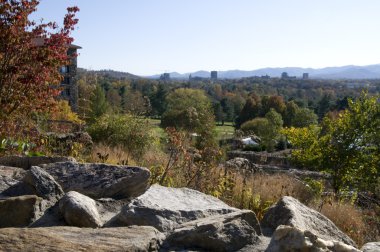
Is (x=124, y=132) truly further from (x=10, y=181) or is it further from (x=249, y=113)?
(x=249, y=113)

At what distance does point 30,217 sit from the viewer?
3.25m

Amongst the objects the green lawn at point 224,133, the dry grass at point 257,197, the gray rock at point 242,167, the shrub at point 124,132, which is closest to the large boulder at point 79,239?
the dry grass at point 257,197

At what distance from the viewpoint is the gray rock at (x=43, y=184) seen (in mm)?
3609

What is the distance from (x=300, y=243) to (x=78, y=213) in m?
1.48

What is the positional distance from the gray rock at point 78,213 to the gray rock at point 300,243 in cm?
123

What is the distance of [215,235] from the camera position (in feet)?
9.51

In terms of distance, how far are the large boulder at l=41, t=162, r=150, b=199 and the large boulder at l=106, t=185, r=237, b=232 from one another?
27 centimetres

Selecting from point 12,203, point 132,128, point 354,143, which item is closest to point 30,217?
point 12,203

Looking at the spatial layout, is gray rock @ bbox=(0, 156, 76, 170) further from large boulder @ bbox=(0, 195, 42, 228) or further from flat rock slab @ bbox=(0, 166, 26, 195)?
large boulder @ bbox=(0, 195, 42, 228)

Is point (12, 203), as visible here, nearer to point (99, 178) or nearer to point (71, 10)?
point (99, 178)

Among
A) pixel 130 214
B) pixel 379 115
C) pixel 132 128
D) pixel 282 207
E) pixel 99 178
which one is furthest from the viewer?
pixel 379 115

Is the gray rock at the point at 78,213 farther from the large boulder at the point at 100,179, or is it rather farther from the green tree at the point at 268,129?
the green tree at the point at 268,129

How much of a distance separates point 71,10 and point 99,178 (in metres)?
3.84

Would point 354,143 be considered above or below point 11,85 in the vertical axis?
below
